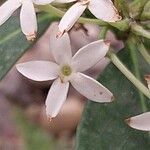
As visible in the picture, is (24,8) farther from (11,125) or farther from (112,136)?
(11,125)

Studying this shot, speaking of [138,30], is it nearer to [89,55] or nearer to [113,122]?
[89,55]

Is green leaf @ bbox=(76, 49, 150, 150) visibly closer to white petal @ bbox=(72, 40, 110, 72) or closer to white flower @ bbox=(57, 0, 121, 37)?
white petal @ bbox=(72, 40, 110, 72)

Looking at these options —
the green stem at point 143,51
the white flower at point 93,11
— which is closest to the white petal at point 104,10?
the white flower at point 93,11

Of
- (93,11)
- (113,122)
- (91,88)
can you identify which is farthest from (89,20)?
(113,122)

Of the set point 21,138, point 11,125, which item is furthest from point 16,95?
point 21,138

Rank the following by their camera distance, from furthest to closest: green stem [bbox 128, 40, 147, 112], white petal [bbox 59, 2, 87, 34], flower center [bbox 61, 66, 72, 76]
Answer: green stem [bbox 128, 40, 147, 112]
flower center [bbox 61, 66, 72, 76]
white petal [bbox 59, 2, 87, 34]

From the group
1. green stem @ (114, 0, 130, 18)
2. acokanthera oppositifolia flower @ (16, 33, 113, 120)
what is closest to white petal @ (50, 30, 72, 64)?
acokanthera oppositifolia flower @ (16, 33, 113, 120)

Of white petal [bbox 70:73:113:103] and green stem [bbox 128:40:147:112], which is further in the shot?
green stem [bbox 128:40:147:112]
